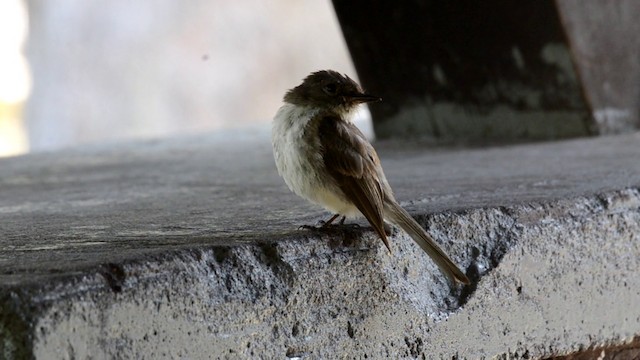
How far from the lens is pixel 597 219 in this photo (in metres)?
2.75

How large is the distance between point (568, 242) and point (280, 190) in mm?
1154

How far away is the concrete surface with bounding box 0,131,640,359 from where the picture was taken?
1867 mm

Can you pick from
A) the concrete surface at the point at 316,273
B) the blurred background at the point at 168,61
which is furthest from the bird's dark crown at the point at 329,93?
the blurred background at the point at 168,61

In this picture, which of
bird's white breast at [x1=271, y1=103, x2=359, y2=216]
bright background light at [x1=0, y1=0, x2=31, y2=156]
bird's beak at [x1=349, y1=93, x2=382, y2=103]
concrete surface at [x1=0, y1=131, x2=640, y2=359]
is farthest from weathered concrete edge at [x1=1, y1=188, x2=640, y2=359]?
bright background light at [x1=0, y1=0, x2=31, y2=156]

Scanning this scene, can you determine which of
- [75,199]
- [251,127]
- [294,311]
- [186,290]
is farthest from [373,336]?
[251,127]

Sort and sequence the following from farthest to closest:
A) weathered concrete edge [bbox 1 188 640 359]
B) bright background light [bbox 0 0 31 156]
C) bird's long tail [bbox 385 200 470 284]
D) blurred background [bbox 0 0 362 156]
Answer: bright background light [bbox 0 0 31 156], blurred background [bbox 0 0 362 156], bird's long tail [bbox 385 200 470 284], weathered concrete edge [bbox 1 188 640 359]

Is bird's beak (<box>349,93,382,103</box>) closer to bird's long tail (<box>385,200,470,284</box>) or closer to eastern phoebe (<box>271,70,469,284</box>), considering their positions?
eastern phoebe (<box>271,70,469,284</box>)

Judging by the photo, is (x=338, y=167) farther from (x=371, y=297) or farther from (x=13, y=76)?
(x=13, y=76)

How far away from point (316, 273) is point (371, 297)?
17cm

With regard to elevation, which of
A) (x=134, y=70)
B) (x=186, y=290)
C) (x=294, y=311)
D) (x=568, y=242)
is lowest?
(x=568, y=242)

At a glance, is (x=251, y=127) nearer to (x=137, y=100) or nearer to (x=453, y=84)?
(x=453, y=84)

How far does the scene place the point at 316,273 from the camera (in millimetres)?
2229

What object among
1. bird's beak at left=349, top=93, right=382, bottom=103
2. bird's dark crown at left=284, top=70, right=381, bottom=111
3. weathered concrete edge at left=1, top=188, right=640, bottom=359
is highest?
bird's dark crown at left=284, top=70, right=381, bottom=111

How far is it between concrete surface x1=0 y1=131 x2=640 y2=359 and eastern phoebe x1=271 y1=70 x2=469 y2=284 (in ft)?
0.25
